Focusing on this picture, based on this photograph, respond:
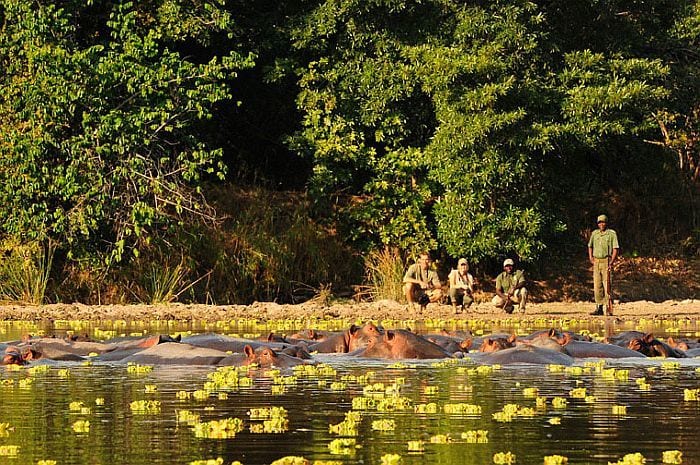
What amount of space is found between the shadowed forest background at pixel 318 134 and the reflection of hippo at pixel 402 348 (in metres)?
11.6

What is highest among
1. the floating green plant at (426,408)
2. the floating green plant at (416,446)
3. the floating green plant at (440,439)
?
the floating green plant at (426,408)

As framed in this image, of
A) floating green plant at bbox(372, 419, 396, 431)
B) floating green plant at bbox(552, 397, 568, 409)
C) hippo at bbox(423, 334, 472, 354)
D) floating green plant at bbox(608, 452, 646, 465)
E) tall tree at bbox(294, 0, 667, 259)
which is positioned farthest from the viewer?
tall tree at bbox(294, 0, 667, 259)

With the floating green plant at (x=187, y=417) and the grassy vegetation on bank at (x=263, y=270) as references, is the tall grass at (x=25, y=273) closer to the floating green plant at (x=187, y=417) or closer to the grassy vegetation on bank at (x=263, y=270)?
the grassy vegetation on bank at (x=263, y=270)

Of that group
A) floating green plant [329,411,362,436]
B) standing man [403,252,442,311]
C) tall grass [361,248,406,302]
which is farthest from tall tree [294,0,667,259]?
floating green plant [329,411,362,436]

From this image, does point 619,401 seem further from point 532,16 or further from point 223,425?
point 532,16

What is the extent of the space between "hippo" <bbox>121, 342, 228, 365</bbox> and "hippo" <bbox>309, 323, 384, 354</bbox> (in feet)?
4.76

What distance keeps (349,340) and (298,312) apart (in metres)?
9.26

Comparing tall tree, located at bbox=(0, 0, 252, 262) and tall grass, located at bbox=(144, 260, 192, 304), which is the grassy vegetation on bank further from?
tall tree, located at bbox=(0, 0, 252, 262)

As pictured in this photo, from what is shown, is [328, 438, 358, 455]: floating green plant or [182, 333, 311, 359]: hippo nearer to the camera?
[328, 438, 358, 455]: floating green plant

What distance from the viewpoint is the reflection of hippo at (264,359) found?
13320 mm

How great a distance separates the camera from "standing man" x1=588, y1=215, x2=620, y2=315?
81.7 ft

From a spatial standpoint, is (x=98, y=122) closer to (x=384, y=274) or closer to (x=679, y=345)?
(x=384, y=274)

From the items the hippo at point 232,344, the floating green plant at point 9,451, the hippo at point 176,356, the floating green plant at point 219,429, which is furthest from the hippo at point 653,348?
the floating green plant at point 9,451

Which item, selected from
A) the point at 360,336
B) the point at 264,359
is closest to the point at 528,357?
the point at 360,336
